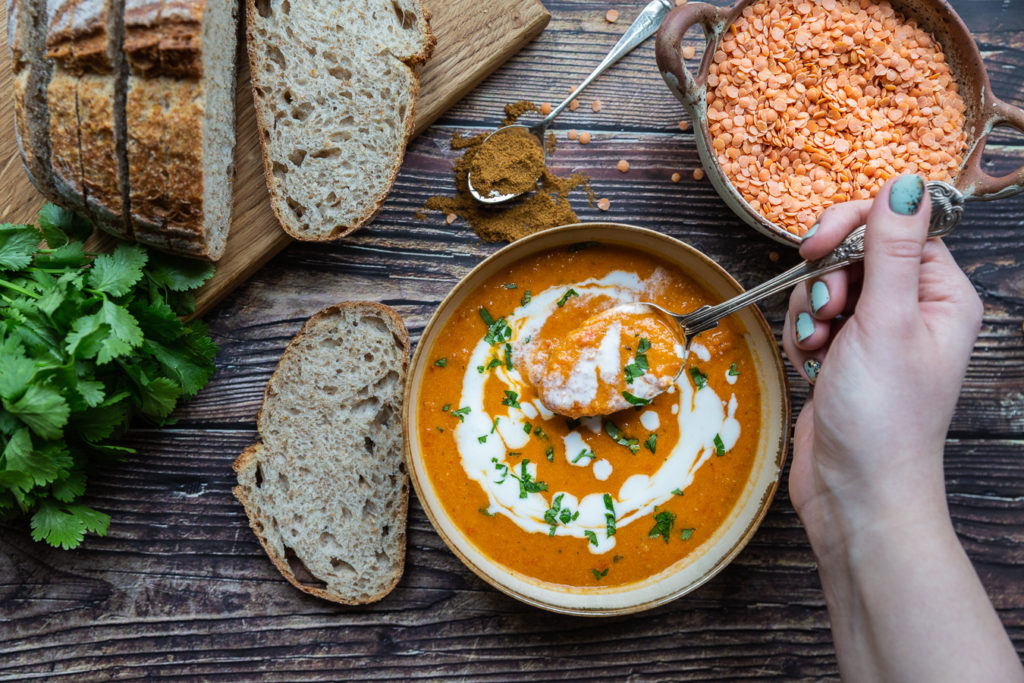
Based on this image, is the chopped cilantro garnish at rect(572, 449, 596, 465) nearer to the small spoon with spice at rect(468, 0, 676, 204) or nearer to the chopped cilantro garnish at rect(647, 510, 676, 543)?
the chopped cilantro garnish at rect(647, 510, 676, 543)

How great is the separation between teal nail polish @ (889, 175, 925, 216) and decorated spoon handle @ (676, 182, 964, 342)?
3.8 inches

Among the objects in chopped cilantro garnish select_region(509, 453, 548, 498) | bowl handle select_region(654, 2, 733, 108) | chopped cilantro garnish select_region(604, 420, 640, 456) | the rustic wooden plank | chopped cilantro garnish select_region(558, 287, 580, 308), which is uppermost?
bowl handle select_region(654, 2, 733, 108)

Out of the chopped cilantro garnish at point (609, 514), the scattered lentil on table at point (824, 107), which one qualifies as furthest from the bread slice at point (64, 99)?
the scattered lentil on table at point (824, 107)

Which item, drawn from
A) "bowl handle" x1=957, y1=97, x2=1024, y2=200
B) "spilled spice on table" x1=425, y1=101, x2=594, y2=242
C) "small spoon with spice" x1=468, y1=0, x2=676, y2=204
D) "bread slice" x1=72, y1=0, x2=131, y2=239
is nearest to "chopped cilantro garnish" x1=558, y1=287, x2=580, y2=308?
"spilled spice on table" x1=425, y1=101, x2=594, y2=242

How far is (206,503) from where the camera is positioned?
8.63 ft

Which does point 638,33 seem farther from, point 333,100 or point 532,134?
point 333,100

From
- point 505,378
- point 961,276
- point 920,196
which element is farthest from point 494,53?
point 961,276

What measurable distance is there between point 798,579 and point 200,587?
2.26m

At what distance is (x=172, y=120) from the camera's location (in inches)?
89.9

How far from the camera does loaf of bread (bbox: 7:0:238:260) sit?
225cm

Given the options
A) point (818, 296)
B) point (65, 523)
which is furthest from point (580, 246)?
point (65, 523)

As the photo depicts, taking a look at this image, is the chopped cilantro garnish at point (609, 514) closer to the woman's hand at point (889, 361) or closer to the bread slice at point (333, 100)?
the woman's hand at point (889, 361)

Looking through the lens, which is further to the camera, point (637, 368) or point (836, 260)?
point (637, 368)

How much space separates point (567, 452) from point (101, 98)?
192 centimetres
